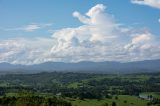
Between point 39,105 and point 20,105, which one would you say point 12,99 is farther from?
point 20,105

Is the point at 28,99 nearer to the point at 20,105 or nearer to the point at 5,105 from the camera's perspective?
the point at 20,105

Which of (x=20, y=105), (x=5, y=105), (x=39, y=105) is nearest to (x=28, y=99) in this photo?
(x=20, y=105)

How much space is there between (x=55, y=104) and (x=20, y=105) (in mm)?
42954

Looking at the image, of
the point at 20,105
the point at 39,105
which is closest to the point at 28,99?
the point at 20,105

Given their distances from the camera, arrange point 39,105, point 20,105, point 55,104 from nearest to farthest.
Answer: point 20,105 → point 39,105 → point 55,104

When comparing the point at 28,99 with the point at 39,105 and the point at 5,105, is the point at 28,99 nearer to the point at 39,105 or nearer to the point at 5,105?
the point at 39,105

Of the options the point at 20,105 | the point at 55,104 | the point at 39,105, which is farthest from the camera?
the point at 55,104

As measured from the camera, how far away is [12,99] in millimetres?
197250

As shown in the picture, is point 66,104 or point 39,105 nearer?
point 39,105

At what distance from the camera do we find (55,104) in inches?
7608

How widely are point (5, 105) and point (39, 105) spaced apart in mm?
21324

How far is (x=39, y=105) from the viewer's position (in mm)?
175875

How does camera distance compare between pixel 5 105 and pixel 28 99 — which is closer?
pixel 28 99

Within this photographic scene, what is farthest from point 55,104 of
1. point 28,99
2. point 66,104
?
point 28,99
